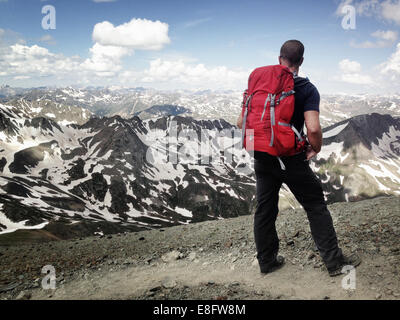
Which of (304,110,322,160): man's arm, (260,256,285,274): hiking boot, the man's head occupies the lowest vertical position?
(260,256,285,274): hiking boot

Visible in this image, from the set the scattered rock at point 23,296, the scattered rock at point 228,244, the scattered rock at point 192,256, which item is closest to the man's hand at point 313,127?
the scattered rock at point 228,244

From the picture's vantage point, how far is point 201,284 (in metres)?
7.16

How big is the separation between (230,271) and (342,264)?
3210 millimetres

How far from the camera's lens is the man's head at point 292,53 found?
616cm

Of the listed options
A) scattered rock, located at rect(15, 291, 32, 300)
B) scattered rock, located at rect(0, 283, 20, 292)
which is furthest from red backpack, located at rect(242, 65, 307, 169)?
scattered rock, located at rect(0, 283, 20, 292)

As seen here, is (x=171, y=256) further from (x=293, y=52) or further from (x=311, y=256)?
(x=293, y=52)

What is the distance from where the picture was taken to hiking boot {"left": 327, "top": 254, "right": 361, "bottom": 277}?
20.2ft

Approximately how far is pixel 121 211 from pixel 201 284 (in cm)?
15851

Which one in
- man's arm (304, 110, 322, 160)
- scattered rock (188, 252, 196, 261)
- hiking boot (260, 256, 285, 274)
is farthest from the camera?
scattered rock (188, 252, 196, 261)

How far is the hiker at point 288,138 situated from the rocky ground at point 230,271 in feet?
2.48

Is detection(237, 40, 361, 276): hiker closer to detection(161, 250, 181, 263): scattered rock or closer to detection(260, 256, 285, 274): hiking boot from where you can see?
detection(260, 256, 285, 274): hiking boot

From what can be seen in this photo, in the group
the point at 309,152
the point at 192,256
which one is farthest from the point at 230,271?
the point at 309,152

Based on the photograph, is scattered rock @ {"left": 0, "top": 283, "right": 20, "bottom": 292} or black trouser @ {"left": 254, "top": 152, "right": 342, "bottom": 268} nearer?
black trouser @ {"left": 254, "top": 152, "right": 342, "bottom": 268}
